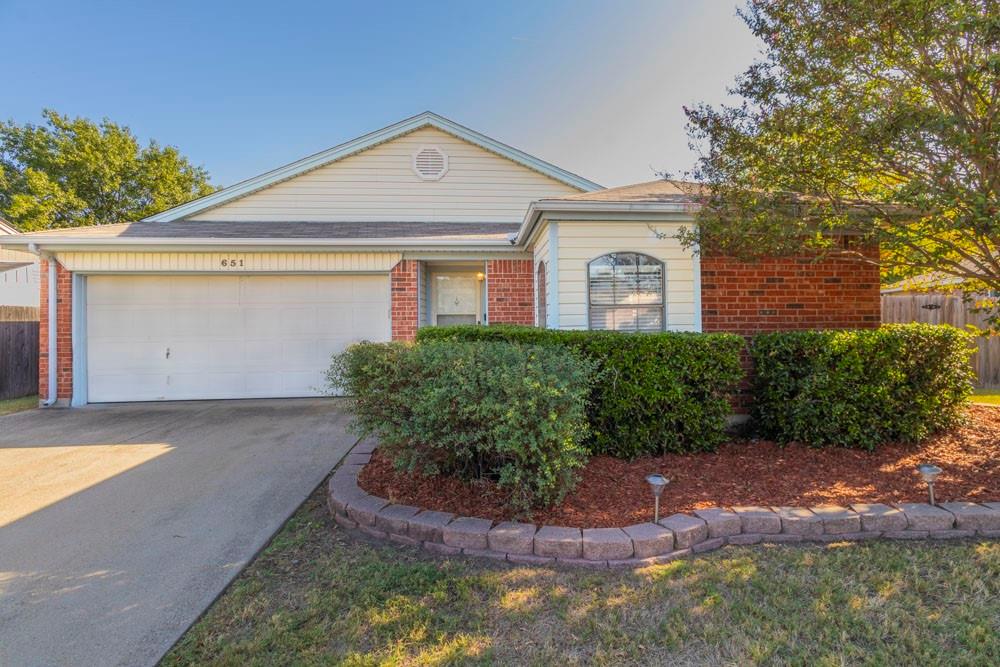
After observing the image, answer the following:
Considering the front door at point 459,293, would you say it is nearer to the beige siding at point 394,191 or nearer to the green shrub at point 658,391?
the beige siding at point 394,191

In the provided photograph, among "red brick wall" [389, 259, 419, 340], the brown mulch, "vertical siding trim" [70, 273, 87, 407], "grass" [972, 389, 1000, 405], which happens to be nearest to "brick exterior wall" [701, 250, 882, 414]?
the brown mulch

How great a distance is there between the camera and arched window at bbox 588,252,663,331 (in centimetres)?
559

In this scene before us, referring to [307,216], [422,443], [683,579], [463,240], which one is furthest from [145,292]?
[683,579]

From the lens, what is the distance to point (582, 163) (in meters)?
11.7

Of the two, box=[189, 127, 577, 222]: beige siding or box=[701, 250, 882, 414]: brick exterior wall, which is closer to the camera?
box=[701, 250, 882, 414]: brick exterior wall

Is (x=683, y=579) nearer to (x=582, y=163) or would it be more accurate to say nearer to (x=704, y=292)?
(x=704, y=292)

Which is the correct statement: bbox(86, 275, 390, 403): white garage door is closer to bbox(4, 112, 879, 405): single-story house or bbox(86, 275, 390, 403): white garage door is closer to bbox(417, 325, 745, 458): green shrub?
bbox(4, 112, 879, 405): single-story house

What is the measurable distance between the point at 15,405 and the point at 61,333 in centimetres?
211

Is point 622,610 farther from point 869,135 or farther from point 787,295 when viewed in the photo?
point 787,295

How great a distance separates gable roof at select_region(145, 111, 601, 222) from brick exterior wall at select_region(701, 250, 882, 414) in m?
5.32

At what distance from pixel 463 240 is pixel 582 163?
554cm

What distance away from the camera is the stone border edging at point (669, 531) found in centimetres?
267

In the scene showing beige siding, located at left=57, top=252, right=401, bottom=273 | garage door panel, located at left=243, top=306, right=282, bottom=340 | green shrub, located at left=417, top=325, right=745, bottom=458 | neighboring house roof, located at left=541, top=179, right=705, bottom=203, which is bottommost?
green shrub, located at left=417, top=325, right=745, bottom=458

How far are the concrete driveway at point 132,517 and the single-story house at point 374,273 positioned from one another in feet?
5.45
